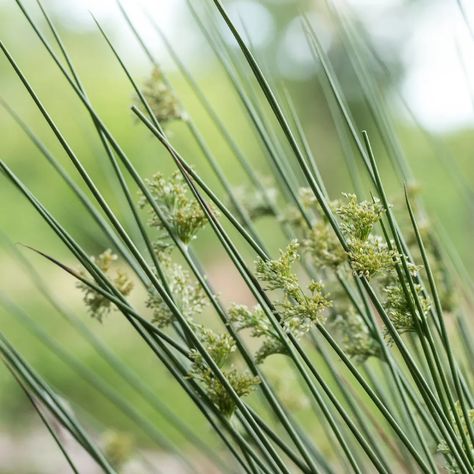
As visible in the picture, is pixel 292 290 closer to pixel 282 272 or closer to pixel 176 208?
pixel 282 272

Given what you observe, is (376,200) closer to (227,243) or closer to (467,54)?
(227,243)

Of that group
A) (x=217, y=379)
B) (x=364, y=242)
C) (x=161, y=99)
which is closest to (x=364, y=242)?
(x=364, y=242)

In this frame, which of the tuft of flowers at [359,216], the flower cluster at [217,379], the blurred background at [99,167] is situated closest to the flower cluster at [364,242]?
the tuft of flowers at [359,216]

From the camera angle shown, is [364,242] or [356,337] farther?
[356,337]

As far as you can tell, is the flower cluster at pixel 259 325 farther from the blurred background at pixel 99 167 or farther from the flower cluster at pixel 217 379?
the blurred background at pixel 99 167

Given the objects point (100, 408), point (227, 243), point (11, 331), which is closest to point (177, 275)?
point (227, 243)

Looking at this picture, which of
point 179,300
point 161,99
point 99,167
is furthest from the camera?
point 99,167

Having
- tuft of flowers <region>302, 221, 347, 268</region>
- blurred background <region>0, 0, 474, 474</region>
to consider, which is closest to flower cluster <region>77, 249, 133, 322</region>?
tuft of flowers <region>302, 221, 347, 268</region>
